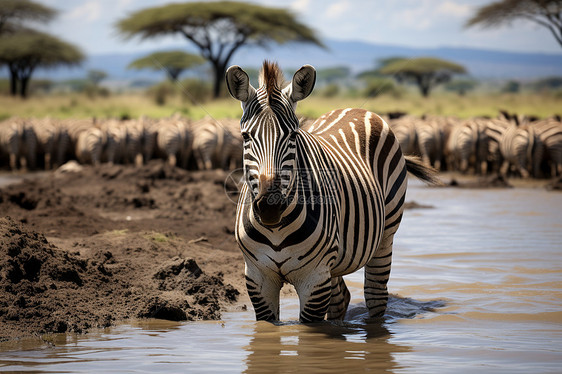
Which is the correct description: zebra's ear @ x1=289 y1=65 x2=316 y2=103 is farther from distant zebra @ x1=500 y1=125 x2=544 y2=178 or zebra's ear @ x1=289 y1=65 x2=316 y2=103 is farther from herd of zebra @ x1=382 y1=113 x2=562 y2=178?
distant zebra @ x1=500 y1=125 x2=544 y2=178

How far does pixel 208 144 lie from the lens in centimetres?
2330

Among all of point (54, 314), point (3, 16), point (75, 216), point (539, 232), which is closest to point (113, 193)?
point (75, 216)

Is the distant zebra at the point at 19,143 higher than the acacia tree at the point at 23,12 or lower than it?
lower

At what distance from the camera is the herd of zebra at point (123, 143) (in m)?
23.6

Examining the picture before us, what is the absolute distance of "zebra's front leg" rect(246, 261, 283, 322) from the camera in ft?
17.2

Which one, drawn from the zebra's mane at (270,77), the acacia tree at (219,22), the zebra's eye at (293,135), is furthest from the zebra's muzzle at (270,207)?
the acacia tree at (219,22)

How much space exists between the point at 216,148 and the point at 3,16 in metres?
38.1

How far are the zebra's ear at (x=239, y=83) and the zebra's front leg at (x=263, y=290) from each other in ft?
3.76

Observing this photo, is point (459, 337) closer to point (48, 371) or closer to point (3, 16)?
point (48, 371)

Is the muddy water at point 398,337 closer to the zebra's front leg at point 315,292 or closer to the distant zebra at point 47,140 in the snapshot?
the zebra's front leg at point 315,292

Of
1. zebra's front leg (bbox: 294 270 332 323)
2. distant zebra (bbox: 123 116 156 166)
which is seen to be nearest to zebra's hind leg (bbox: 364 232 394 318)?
zebra's front leg (bbox: 294 270 332 323)

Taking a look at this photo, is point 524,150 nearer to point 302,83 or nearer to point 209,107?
point 302,83

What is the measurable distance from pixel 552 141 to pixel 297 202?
17826 millimetres

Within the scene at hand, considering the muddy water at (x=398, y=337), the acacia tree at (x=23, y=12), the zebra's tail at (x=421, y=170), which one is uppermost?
the acacia tree at (x=23, y=12)
